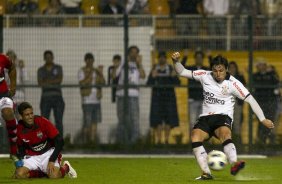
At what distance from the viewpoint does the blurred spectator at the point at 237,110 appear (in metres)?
23.7

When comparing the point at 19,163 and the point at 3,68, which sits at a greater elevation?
the point at 3,68

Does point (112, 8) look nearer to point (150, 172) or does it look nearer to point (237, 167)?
point (150, 172)

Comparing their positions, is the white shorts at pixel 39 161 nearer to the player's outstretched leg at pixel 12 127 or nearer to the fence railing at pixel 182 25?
the player's outstretched leg at pixel 12 127

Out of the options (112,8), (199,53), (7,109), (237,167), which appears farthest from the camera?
(112,8)

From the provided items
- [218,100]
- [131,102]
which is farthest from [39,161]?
[131,102]

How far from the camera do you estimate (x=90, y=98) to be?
24.1m

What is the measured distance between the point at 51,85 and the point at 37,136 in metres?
8.17

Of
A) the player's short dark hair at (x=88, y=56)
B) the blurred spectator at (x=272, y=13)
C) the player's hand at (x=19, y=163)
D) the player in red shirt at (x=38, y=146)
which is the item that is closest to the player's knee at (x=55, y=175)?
the player in red shirt at (x=38, y=146)

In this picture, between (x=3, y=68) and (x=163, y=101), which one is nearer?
(x=3, y=68)

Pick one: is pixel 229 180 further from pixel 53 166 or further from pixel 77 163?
pixel 77 163

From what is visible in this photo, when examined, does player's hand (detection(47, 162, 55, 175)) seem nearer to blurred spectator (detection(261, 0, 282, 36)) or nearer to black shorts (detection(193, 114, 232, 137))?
black shorts (detection(193, 114, 232, 137))

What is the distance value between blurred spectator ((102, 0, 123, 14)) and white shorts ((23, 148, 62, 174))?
8942 millimetres

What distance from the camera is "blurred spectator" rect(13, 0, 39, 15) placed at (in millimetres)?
24328

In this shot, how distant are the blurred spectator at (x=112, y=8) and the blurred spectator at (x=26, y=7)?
1.66 meters
